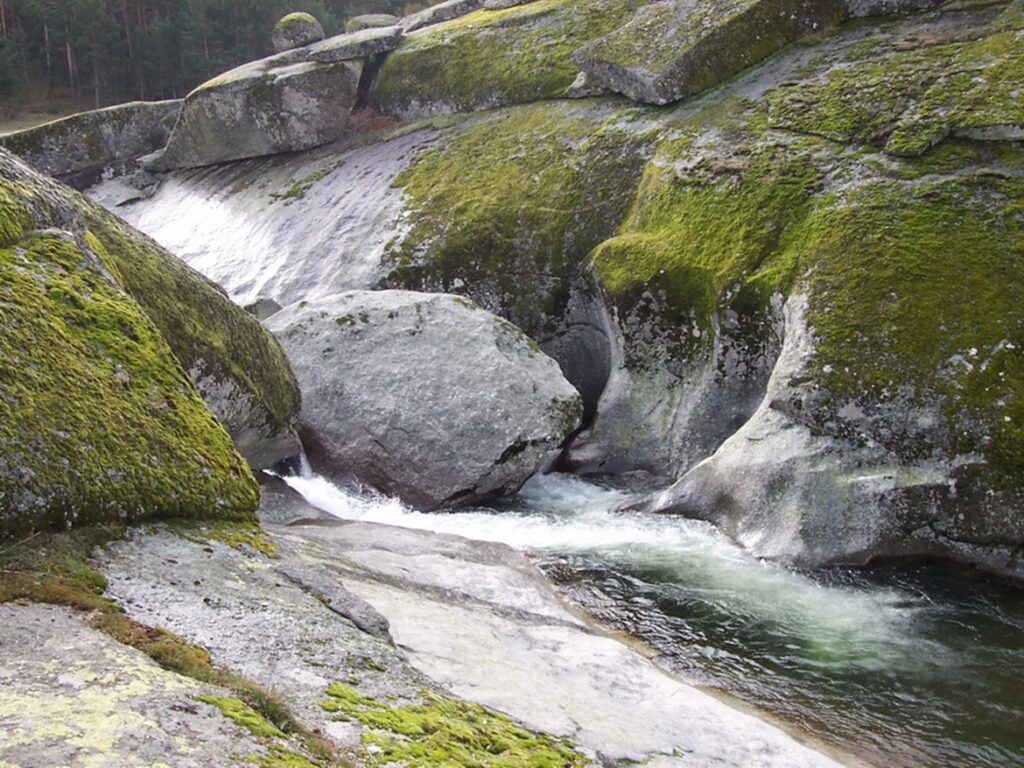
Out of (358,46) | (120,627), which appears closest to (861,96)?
(120,627)

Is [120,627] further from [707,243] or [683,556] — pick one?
[707,243]

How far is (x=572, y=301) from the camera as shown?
1997 cm

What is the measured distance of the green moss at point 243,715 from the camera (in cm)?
459

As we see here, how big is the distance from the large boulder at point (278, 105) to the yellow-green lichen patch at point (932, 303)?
1888 cm

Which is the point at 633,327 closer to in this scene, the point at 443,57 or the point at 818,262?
the point at 818,262

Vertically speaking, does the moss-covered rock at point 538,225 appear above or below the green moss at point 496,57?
below

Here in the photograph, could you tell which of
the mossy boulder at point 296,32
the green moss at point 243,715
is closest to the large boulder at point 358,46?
the mossy boulder at point 296,32

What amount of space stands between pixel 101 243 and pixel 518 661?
726cm

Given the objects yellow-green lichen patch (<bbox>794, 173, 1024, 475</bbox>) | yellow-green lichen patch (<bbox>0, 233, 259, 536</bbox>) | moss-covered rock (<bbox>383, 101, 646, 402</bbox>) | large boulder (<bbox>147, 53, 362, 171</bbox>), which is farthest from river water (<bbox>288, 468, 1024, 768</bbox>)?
large boulder (<bbox>147, 53, 362, 171</bbox>)

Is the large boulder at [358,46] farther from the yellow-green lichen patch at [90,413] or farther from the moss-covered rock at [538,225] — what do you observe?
the yellow-green lichen patch at [90,413]

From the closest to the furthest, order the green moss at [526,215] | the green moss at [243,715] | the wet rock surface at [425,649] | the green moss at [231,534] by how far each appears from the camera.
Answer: the green moss at [243,715] < the wet rock surface at [425,649] < the green moss at [231,534] < the green moss at [526,215]

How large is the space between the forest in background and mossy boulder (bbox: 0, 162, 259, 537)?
52990 mm

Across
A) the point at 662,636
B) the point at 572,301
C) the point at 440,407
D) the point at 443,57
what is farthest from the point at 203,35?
the point at 662,636

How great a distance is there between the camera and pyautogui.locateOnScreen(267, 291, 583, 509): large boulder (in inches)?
596
